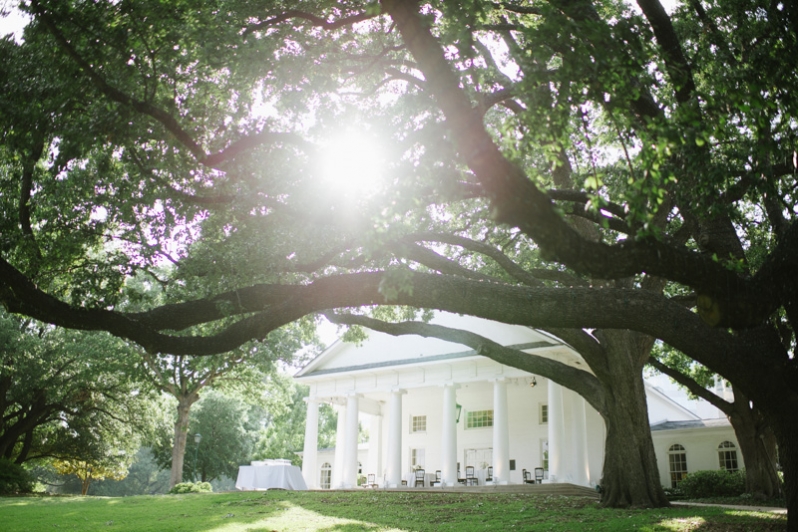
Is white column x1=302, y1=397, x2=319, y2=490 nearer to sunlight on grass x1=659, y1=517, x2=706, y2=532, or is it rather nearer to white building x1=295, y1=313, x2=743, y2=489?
white building x1=295, y1=313, x2=743, y2=489

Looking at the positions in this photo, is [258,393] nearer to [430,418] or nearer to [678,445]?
[430,418]

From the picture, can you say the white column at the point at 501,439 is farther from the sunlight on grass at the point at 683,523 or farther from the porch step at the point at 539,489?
the sunlight on grass at the point at 683,523

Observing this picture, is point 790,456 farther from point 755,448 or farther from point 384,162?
point 755,448

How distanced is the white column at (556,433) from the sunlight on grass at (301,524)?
1247 centimetres

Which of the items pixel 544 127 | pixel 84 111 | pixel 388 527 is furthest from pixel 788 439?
pixel 84 111

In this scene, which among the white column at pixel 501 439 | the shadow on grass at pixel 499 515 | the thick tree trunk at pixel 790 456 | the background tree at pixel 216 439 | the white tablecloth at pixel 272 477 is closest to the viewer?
the thick tree trunk at pixel 790 456

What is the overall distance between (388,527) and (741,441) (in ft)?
52.4

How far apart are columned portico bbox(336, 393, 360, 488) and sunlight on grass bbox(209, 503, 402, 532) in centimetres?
1528

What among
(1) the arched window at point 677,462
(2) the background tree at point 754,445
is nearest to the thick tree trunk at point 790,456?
(2) the background tree at point 754,445

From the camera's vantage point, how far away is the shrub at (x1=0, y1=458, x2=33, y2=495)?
3048 centimetres

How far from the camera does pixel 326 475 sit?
4041cm

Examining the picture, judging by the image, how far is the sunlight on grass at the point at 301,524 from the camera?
12375mm

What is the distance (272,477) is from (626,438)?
1469 cm

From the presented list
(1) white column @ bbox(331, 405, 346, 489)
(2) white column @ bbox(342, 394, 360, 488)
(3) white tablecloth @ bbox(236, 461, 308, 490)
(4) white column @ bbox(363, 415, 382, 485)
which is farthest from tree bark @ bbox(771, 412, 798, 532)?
(4) white column @ bbox(363, 415, 382, 485)
